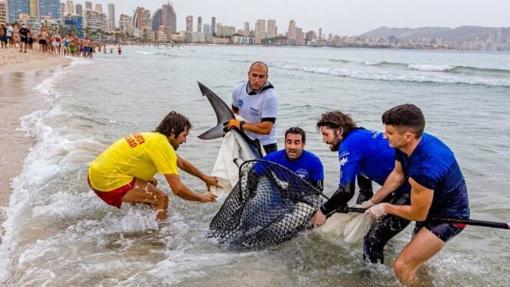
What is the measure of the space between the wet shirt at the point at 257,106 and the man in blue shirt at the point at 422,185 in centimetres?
215

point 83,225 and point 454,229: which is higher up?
point 454,229

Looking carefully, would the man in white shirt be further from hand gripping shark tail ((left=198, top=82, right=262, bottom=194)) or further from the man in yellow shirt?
the man in yellow shirt

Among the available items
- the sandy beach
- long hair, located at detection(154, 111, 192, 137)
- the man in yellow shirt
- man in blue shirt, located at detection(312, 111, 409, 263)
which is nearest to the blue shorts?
man in blue shirt, located at detection(312, 111, 409, 263)

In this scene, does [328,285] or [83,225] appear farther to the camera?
[83,225]

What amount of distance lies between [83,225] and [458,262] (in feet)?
13.1

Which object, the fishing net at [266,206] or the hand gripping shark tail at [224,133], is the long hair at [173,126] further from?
the hand gripping shark tail at [224,133]

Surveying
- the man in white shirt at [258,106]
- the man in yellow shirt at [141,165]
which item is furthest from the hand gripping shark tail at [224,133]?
the man in yellow shirt at [141,165]

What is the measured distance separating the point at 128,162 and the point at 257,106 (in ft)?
5.73

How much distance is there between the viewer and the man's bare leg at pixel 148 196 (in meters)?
5.11

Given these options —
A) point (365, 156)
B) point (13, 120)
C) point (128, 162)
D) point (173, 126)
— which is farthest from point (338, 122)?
point (13, 120)

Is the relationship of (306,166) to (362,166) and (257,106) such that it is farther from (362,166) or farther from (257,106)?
(257,106)

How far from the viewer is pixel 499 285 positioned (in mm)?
4445

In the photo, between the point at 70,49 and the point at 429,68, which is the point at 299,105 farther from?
the point at 70,49

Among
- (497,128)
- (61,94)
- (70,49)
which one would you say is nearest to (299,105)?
(497,128)
